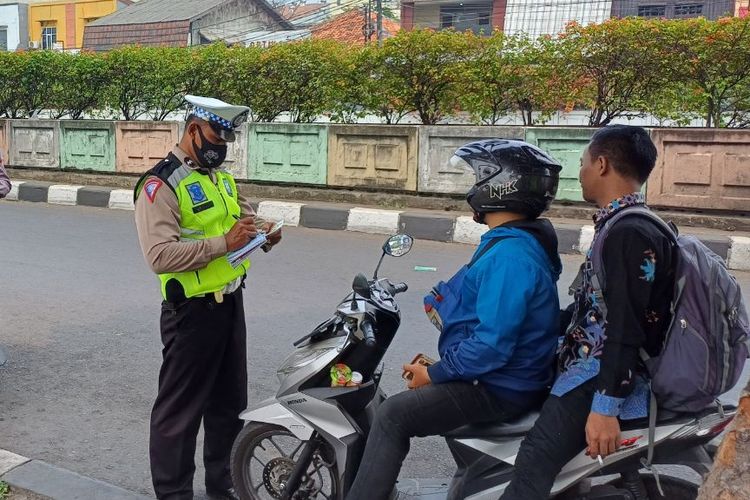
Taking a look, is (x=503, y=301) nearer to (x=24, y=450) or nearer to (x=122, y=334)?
(x=24, y=450)

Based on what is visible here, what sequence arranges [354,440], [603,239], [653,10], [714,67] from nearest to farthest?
1. [603,239]
2. [354,440]
3. [714,67]
4. [653,10]

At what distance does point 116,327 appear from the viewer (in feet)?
17.8

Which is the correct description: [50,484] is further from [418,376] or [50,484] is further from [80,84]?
[80,84]

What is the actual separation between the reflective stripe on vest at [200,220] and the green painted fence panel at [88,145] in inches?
380

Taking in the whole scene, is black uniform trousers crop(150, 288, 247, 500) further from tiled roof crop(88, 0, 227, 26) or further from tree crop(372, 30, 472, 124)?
tiled roof crop(88, 0, 227, 26)

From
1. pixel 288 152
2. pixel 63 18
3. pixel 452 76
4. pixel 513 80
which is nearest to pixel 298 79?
pixel 288 152

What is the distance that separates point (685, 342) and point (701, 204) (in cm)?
636

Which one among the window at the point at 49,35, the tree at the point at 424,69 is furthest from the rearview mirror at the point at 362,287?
the window at the point at 49,35

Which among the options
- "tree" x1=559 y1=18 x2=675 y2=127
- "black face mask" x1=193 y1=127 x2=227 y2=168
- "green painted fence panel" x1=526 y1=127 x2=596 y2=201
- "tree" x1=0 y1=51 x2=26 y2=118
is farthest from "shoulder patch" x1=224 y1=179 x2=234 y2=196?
"tree" x1=0 y1=51 x2=26 y2=118

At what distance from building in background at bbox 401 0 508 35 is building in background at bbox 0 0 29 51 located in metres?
19.2

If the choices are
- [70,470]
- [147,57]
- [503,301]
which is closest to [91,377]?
[70,470]

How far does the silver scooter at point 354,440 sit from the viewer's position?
86.8 inches

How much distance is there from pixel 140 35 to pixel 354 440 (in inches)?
1248

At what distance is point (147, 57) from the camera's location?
455 inches
